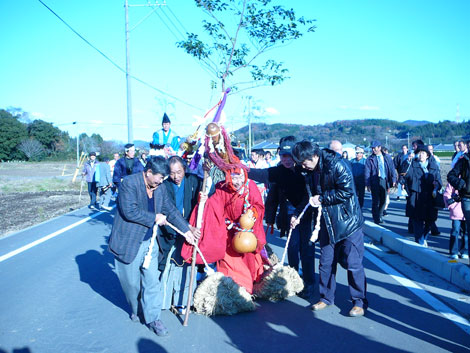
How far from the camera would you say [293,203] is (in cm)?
601

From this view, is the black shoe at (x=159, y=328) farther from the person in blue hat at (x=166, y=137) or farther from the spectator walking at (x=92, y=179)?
the spectator walking at (x=92, y=179)

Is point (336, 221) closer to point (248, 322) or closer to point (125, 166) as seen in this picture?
point (248, 322)

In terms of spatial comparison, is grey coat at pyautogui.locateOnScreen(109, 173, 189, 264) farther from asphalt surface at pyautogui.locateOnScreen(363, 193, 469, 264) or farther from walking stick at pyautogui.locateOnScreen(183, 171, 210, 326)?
asphalt surface at pyautogui.locateOnScreen(363, 193, 469, 264)

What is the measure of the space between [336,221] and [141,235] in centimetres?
221

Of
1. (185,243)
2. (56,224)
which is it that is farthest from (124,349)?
(56,224)

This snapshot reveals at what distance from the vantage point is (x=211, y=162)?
5410 mm

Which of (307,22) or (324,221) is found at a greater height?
(307,22)

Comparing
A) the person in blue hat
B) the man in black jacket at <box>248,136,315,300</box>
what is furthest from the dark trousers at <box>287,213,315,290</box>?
the person in blue hat

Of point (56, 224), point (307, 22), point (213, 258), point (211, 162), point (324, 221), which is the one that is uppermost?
point (307, 22)

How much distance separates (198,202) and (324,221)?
61.1 inches

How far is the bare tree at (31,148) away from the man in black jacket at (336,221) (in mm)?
72360

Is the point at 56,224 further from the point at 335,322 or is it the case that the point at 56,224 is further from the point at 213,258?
the point at 335,322

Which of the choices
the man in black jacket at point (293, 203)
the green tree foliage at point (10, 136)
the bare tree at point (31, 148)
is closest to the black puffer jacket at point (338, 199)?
the man in black jacket at point (293, 203)

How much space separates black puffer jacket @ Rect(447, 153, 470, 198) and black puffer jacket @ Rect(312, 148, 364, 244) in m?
2.20
